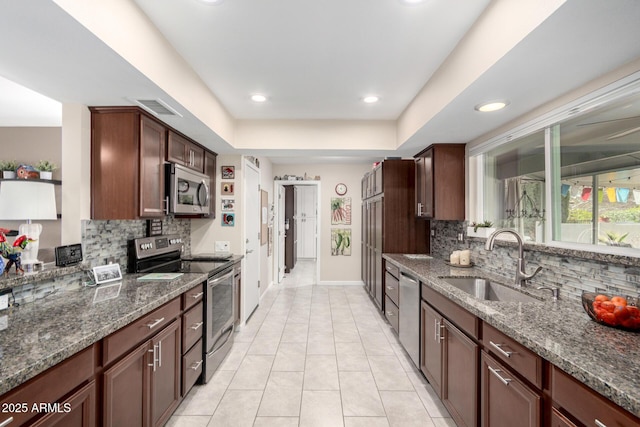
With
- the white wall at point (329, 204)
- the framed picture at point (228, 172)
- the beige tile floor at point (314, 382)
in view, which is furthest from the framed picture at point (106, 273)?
the white wall at point (329, 204)

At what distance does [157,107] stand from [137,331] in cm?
152

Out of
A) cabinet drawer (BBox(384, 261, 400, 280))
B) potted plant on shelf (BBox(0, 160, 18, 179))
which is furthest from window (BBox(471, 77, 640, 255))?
potted plant on shelf (BBox(0, 160, 18, 179))

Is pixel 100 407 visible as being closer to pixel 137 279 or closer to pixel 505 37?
pixel 137 279

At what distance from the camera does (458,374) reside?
174cm

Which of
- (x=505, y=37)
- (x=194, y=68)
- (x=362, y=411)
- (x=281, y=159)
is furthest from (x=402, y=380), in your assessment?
(x=281, y=159)

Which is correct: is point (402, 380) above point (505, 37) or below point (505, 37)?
below

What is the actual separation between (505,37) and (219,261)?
112 inches

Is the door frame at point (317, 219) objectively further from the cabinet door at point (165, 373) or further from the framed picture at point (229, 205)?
the cabinet door at point (165, 373)

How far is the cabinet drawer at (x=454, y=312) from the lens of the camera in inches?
61.6

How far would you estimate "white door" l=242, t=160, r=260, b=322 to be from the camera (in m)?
3.67

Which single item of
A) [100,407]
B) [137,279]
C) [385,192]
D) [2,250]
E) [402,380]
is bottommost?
[402,380]

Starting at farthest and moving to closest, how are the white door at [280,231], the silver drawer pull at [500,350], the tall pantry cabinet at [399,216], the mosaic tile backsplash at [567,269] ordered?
the white door at [280,231]
the tall pantry cabinet at [399,216]
the mosaic tile backsplash at [567,269]
the silver drawer pull at [500,350]

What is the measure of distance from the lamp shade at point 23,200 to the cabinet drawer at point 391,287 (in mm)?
3059

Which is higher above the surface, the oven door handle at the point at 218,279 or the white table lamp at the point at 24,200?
the white table lamp at the point at 24,200
